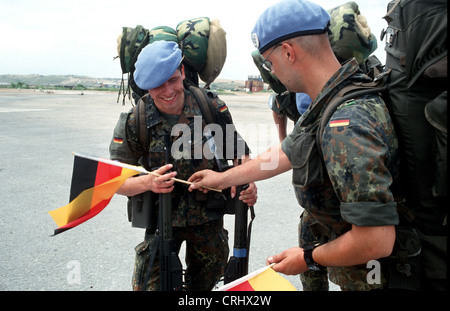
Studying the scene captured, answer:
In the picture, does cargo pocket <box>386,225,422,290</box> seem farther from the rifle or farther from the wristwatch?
the rifle

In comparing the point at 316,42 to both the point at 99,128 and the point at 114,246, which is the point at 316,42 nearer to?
the point at 114,246

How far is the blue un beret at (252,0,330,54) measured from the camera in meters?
1.47

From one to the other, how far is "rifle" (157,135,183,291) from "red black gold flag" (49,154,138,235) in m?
0.28

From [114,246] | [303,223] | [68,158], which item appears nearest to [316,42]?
[303,223]

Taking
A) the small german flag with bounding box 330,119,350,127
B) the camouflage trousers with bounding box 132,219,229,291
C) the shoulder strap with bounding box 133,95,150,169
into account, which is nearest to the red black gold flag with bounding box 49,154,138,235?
the shoulder strap with bounding box 133,95,150,169

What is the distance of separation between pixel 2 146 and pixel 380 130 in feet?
27.8

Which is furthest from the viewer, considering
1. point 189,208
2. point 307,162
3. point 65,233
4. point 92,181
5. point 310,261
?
point 65,233

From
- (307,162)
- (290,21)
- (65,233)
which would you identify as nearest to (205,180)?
(307,162)

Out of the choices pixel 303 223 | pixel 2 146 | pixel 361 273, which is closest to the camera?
pixel 361 273

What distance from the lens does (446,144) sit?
1.21 metres

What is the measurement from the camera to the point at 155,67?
2.18 metres

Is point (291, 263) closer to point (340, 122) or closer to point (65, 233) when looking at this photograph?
point (340, 122)

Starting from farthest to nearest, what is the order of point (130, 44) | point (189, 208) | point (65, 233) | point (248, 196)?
point (65, 233) < point (130, 44) < point (189, 208) < point (248, 196)

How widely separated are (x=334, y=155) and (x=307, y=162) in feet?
0.50
